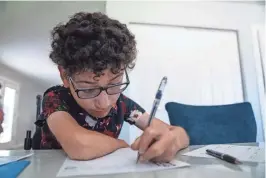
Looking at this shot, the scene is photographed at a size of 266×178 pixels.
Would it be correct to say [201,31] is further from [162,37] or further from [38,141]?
[38,141]

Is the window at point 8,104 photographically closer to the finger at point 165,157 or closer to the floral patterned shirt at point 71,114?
the floral patterned shirt at point 71,114

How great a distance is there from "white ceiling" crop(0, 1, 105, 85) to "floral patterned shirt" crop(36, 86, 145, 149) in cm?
98

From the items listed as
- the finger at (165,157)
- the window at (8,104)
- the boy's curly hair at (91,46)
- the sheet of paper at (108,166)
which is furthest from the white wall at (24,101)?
the finger at (165,157)

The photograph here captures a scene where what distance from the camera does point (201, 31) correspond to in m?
2.12

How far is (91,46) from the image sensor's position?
2.19 feet

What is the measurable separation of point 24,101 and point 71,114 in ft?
3.69

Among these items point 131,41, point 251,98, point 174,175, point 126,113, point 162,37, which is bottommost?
point 174,175

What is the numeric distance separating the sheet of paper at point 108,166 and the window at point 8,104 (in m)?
1.31

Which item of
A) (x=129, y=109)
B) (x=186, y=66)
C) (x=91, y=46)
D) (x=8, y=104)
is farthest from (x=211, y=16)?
(x=8, y=104)

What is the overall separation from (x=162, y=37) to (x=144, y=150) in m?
1.67

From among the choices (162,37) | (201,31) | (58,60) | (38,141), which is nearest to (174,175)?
(58,60)

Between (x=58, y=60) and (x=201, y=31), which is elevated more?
(x=201, y=31)

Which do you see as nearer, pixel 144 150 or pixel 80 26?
pixel 144 150

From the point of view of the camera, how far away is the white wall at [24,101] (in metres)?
1.67
